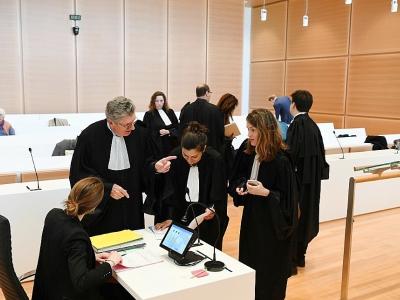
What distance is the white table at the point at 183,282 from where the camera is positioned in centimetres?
210

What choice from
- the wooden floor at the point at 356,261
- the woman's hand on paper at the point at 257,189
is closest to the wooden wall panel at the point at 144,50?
the wooden floor at the point at 356,261

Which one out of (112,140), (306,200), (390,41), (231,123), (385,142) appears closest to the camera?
(112,140)

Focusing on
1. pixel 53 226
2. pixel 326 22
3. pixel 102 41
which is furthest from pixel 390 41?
pixel 53 226

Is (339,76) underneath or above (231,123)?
above

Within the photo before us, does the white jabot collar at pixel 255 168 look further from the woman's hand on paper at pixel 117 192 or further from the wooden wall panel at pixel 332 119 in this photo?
the wooden wall panel at pixel 332 119

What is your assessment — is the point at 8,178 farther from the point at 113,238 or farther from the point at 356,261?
the point at 356,261

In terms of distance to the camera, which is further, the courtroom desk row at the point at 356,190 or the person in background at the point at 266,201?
the courtroom desk row at the point at 356,190

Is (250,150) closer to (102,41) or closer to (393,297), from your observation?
(393,297)

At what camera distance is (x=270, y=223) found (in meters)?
3.02

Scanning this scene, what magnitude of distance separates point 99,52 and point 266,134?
24.2 feet

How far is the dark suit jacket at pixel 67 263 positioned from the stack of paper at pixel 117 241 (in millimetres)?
282

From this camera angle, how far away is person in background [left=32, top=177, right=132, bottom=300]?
210 centimetres

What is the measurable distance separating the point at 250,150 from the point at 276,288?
3.21 feet

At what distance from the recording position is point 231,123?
598cm
